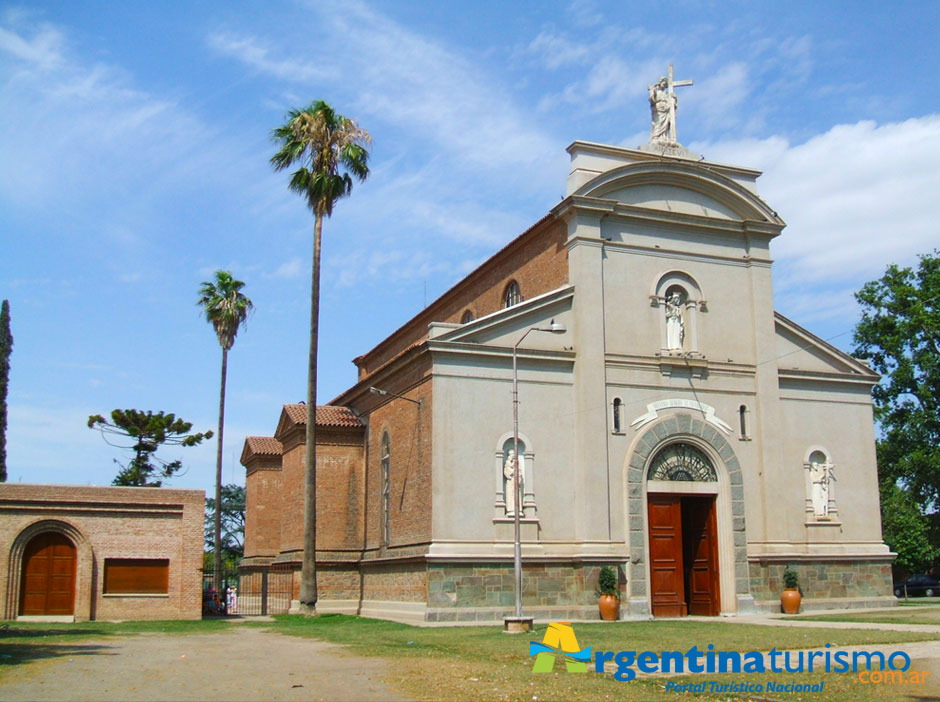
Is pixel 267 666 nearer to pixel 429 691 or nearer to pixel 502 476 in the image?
pixel 429 691

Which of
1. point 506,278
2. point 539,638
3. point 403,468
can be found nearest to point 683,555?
point 403,468

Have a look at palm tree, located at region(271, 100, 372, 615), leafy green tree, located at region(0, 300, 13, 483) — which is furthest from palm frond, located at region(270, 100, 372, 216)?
leafy green tree, located at region(0, 300, 13, 483)

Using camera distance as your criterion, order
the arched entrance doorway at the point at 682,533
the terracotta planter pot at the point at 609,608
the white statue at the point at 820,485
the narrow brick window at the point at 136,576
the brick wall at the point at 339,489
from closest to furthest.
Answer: the terracotta planter pot at the point at 609,608 → the narrow brick window at the point at 136,576 → the arched entrance doorway at the point at 682,533 → the white statue at the point at 820,485 → the brick wall at the point at 339,489

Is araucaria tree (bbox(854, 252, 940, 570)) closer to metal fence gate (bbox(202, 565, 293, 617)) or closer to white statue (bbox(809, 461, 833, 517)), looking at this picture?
white statue (bbox(809, 461, 833, 517))

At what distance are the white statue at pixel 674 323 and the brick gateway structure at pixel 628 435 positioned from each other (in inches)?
1.6

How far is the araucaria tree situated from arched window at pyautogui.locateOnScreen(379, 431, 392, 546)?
79.6ft

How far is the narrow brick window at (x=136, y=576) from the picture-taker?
2841 cm

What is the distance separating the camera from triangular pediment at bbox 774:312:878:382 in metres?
31.6

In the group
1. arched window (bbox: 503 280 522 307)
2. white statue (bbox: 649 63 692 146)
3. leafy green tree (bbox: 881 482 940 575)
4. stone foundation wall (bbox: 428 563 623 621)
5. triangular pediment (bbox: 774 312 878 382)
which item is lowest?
stone foundation wall (bbox: 428 563 623 621)

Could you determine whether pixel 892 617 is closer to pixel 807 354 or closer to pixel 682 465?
pixel 682 465

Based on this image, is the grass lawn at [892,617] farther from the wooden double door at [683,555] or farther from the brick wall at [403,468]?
the brick wall at [403,468]

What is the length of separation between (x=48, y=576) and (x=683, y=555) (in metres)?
18.5

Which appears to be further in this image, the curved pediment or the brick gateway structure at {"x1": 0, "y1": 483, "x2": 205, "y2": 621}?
the curved pediment

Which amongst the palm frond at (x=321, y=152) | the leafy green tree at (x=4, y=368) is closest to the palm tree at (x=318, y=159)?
the palm frond at (x=321, y=152)
